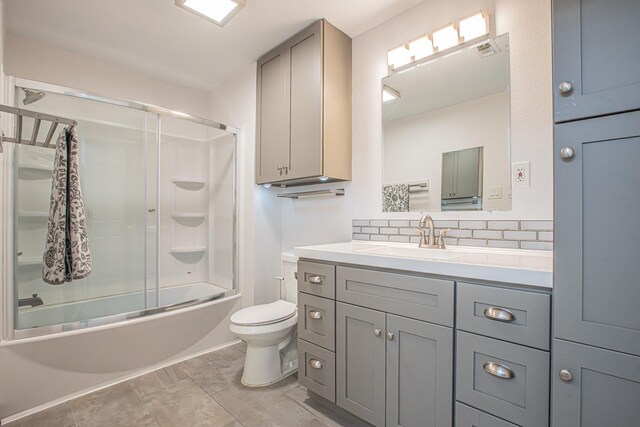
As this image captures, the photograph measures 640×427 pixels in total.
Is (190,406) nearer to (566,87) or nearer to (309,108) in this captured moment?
(309,108)

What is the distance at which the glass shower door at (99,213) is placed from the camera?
1.80 metres

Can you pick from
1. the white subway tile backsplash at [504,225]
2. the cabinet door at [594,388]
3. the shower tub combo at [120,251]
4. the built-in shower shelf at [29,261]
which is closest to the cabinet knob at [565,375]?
the cabinet door at [594,388]

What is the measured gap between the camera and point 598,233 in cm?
91

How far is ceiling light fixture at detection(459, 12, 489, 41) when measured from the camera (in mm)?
1651

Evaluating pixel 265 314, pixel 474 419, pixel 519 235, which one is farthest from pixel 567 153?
pixel 265 314

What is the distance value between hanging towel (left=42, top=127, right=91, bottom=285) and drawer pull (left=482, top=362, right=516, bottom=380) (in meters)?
1.98

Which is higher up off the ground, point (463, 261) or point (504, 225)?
point (504, 225)

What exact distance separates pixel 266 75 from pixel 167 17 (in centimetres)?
79

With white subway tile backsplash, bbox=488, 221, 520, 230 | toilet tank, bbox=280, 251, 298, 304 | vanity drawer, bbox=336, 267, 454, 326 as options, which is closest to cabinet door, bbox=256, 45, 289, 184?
toilet tank, bbox=280, 251, 298, 304

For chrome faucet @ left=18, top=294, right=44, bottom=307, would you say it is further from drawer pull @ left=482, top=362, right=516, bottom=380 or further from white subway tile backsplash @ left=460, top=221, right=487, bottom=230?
white subway tile backsplash @ left=460, top=221, right=487, bottom=230

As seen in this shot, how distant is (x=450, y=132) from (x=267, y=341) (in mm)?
1801

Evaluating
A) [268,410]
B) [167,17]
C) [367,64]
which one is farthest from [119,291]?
[367,64]

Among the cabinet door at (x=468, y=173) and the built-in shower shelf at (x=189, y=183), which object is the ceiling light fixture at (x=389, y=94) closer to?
the cabinet door at (x=468, y=173)

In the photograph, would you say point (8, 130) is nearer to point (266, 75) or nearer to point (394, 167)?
point (266, 75)
